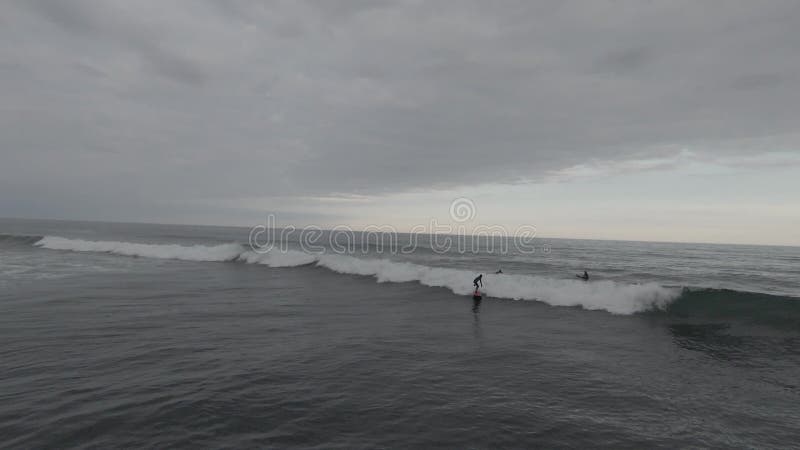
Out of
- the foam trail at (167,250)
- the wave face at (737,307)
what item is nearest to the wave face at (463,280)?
the foam trail at (167,250)

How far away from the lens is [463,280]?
94.3 feet

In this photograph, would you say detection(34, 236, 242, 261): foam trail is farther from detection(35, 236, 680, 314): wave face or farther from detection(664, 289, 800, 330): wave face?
detection(664, 289, 800, 330): wave face

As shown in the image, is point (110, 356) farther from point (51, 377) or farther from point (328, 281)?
point (328, 281)

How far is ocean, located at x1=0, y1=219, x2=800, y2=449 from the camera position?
8.09 m

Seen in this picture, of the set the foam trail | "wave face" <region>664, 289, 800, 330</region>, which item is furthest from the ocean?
the foam trail

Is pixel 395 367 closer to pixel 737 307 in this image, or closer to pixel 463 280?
pixel 463 280

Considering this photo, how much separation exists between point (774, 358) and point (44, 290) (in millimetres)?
37749

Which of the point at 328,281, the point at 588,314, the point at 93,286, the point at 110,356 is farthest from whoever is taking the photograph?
the point at 328,281

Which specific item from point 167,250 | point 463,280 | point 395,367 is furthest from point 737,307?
point 167,250

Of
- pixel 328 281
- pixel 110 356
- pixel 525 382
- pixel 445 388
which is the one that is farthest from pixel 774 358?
pixel 328 281

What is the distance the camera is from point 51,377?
33.6 feet

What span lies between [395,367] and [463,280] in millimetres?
17585

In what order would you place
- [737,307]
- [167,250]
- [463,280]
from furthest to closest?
1. [167,250]
2. [463,280]
3. [737,307]

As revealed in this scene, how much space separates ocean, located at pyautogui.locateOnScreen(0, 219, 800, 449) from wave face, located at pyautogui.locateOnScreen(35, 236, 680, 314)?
0.59 feet
